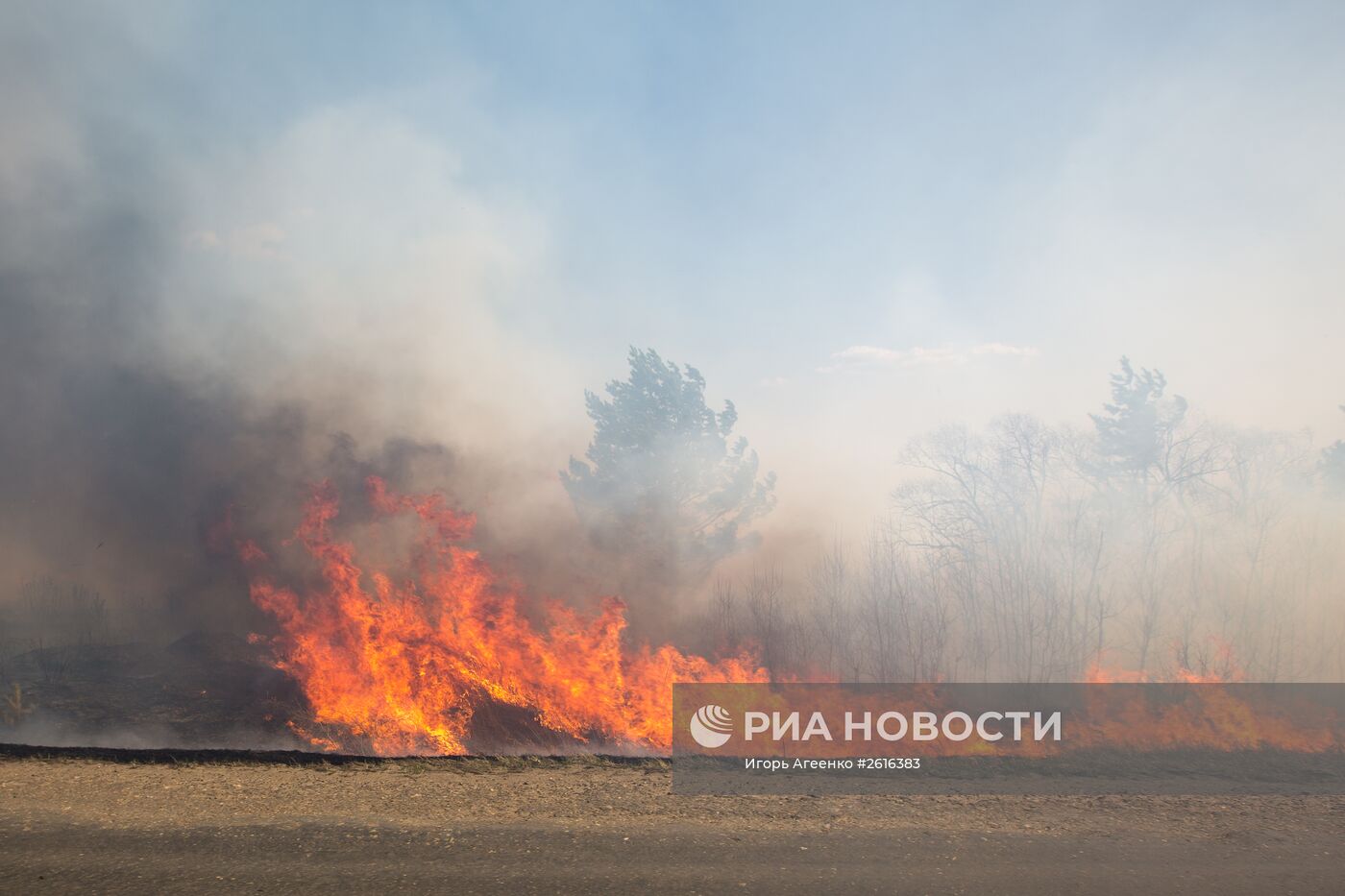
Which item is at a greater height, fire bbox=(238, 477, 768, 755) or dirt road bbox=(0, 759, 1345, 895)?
fire bbox=(238, 477, 768, 755)

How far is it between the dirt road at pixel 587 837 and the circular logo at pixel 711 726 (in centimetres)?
241

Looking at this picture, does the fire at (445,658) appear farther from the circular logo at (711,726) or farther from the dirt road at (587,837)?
the dirt road at (587,837)

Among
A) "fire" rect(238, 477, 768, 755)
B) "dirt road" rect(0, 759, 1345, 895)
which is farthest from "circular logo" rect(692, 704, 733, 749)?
"dirt road" rect(0, 759, 1345, 895)

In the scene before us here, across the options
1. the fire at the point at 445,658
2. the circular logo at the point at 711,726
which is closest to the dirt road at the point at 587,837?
the circular logo at the point at 711,726

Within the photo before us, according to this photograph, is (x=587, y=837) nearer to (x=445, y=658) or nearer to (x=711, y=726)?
(x=711, y=726)

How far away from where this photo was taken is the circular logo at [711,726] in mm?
13632

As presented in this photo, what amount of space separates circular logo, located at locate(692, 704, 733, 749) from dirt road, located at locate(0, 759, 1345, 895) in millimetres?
2409

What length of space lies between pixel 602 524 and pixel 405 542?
7.74 m

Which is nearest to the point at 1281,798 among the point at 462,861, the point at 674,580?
the point at 462,861

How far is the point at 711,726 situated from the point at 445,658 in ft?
17.3

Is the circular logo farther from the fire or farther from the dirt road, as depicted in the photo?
the dirt road

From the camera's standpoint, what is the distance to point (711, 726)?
1409cm

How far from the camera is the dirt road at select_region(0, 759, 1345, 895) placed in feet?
25.0

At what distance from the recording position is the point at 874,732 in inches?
570
